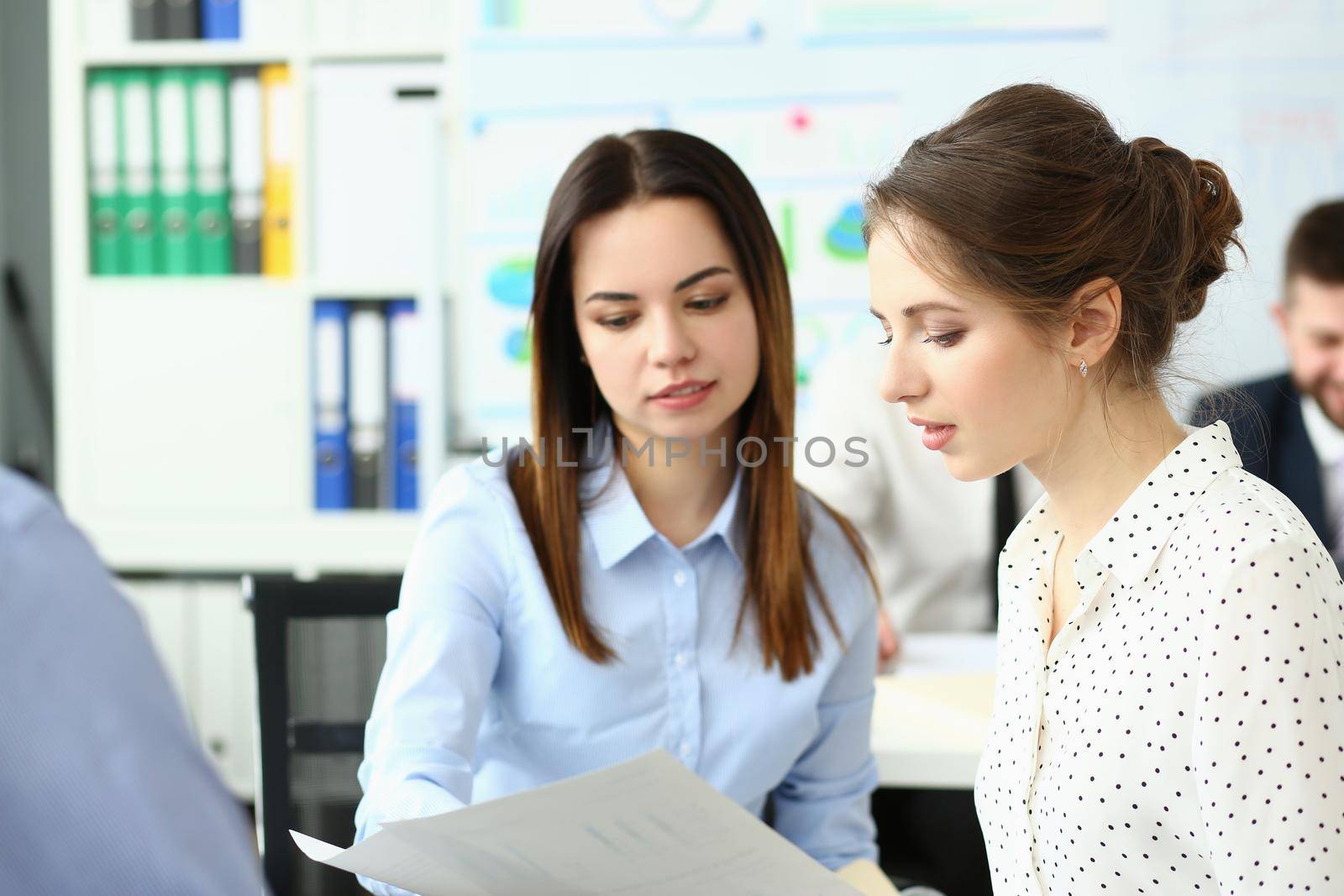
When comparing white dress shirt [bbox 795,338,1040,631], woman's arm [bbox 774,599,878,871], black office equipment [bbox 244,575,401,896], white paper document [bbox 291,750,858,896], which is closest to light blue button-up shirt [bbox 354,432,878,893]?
woman's arm [bbox 774,599,878,871]

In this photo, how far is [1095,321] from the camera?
918 millimetres

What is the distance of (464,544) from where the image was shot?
1.28 m

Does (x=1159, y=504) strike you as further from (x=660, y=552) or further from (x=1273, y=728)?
(x=660, y=552)

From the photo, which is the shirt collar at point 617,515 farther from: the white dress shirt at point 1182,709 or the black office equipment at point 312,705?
the white dress shirt at point 1182,709

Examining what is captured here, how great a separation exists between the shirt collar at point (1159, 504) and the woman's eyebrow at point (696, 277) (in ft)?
1.67

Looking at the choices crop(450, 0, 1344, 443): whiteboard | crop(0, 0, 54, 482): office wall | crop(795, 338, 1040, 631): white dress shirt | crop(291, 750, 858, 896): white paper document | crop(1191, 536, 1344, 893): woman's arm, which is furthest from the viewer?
crop(0, 0, 54, 482): office wall

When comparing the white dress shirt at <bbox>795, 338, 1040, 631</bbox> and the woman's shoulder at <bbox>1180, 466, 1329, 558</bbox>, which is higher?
the woman's shoulder at <bbox>1180, 466, 1329, 558</bbox>

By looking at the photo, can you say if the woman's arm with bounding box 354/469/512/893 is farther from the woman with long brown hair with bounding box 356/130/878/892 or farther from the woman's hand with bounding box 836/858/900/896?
the woman's hand with bounding box 836/858/900/896

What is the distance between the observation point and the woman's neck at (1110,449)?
94 cm

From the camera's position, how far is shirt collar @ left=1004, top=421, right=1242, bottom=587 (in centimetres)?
88

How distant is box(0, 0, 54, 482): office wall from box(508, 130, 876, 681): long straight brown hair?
99.8 inches

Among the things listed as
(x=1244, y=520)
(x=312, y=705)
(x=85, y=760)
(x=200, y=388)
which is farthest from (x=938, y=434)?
(x=200, y=388)

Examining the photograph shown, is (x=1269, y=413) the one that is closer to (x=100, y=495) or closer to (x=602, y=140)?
(x=602, y=140)

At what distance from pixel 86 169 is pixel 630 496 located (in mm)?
2202
